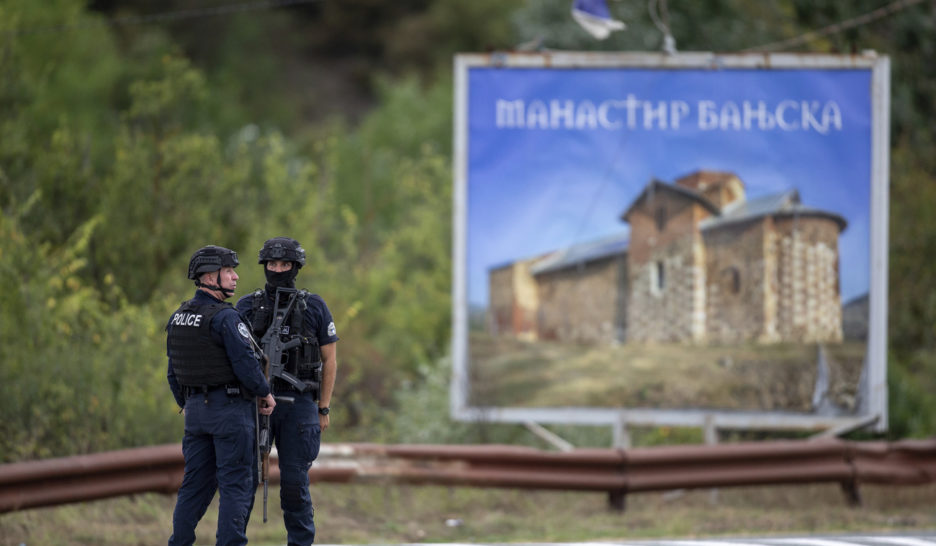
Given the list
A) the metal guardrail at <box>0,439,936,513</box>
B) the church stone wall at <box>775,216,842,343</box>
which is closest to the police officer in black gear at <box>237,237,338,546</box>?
the metal guardrail at <box>0,439,936,513</box>

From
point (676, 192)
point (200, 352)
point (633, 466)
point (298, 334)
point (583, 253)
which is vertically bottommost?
point (633, 466)

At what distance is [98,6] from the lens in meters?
63.3

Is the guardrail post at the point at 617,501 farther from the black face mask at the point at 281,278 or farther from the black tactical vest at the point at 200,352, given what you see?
the black tactical vest at the point at 200,352

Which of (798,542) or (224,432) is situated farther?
(798,542)

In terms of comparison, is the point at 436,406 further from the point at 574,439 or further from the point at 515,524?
the point at 515,524

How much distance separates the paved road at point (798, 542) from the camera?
960 cm

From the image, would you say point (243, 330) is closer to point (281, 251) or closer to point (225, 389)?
point (225, 389)

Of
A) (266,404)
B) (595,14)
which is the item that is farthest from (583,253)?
(266,404)

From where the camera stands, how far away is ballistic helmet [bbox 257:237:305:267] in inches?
329

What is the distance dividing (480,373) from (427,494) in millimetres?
1686

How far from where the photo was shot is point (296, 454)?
27.3ft

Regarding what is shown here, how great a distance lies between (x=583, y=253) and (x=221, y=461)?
6.01 metres

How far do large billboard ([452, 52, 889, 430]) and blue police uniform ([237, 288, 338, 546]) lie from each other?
4788 mm

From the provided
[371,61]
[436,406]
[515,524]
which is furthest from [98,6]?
[515,524]
